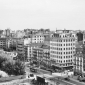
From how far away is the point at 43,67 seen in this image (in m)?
84.4

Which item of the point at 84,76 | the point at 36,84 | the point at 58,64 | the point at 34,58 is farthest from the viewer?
the point at 34,58

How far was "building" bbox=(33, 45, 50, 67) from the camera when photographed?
87.0 meters

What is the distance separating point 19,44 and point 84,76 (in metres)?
52.5

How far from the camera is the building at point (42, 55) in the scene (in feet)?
285

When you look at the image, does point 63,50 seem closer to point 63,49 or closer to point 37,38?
point 63,49

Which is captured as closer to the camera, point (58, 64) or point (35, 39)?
point (58, 64)

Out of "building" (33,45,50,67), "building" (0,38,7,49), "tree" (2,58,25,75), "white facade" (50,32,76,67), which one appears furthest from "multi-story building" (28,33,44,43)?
"tree" (2,58,25,75)

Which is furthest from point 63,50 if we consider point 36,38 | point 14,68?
point 36,38

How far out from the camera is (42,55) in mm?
90000

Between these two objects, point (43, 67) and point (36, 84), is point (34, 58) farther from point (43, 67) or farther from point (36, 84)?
point (36, 84)

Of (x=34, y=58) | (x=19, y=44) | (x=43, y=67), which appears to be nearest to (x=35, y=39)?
(x=19, y=44)

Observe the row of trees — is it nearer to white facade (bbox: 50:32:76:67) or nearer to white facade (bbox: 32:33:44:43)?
white facade (bbox: 50:32:76:67)

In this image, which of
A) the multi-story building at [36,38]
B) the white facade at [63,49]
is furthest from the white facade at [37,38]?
the white facade at [63,49]

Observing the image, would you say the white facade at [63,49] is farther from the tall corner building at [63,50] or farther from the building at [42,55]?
the building at [42,55]
